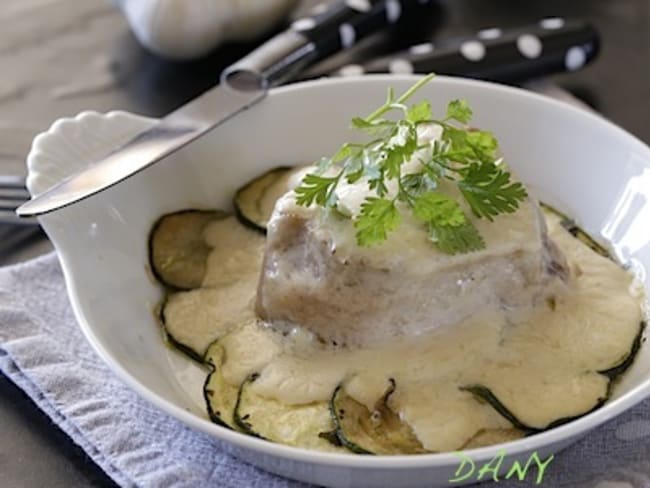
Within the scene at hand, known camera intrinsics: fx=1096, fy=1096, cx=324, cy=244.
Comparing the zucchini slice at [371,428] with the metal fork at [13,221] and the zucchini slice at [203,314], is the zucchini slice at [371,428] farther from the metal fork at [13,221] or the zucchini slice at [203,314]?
the metal fork at [13,221]

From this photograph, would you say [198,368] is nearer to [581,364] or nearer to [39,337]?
[39,337]

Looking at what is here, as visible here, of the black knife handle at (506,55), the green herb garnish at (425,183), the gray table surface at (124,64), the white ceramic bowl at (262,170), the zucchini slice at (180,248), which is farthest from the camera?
the gray table surface at (124,64)

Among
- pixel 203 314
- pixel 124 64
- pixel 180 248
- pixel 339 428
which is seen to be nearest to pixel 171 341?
pixel 203 314

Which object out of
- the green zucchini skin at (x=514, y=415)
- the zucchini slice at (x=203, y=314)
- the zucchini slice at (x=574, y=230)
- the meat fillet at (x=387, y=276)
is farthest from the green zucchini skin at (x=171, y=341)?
the zucchini slice at (x=574, y=230)

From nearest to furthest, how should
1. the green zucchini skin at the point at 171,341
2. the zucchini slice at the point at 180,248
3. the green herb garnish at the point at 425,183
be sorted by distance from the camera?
the green herb garnish at the point at 425,183, the green zucchini skin at the point at 171,341, the zucchini slice at the point at 180,248

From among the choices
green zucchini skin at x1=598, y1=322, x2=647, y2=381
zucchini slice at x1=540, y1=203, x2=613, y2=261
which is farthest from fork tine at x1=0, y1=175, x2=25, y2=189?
green zucchini skin at x1=598, y1=322, x2=647, y2=381

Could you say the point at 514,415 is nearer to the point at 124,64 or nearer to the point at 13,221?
the point at 13,221
